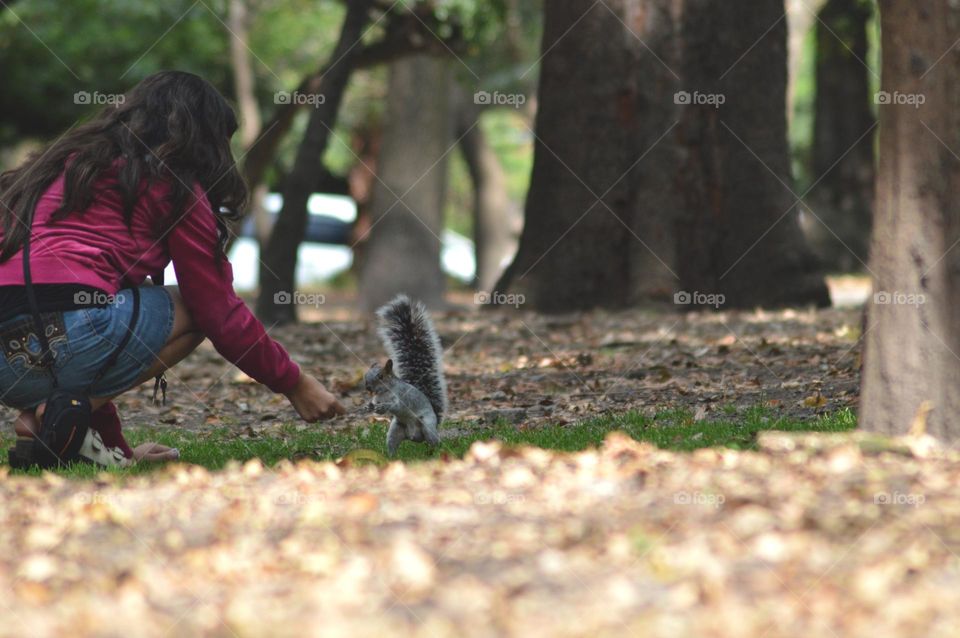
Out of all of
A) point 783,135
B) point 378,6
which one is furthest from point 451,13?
point 783,135

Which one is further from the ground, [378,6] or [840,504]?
[378,6]

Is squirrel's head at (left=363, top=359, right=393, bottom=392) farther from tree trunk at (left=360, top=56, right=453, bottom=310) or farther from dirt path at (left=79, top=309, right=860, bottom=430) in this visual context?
tree trunk at (left=360, top=56, right=453, bottom=310)

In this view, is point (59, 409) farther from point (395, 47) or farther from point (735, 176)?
point (395, 47)

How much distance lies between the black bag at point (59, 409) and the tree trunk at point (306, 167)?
6565mm

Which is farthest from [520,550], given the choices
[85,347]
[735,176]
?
[735,176]

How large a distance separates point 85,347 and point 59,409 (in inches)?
10.1

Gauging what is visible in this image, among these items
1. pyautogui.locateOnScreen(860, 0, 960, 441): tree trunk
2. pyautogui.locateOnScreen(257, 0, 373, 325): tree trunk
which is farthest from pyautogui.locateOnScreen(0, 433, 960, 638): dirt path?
pyautogui.locateOnScreen(257, 0, 373, 325): tree trunk

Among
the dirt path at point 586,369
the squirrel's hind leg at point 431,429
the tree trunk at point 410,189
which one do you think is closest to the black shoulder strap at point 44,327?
the squirrel's hind leg at point 431,429

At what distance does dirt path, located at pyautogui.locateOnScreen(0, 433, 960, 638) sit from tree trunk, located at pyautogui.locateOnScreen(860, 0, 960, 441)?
0.31 metres

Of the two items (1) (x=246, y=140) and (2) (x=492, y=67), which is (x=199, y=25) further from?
(2) (x=492, y=67)

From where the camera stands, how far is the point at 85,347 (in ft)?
17.2

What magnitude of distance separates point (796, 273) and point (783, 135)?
4.05ft

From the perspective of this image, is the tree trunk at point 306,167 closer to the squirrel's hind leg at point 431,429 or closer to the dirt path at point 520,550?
the squirrel's hind leg at point 431,429

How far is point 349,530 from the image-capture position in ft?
12.7
